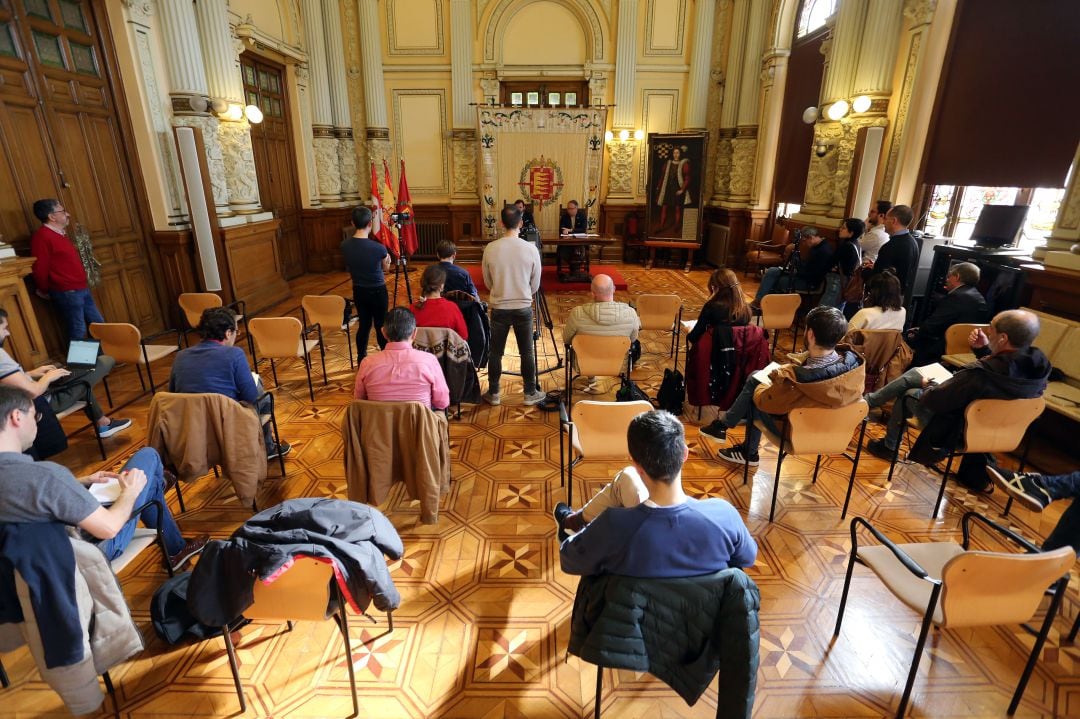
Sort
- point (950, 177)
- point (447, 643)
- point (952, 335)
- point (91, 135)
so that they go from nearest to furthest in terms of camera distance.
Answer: point (447, 643)
point (952, 335)
point (91, 135)
point (950, 177)

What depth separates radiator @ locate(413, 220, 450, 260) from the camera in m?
10.9

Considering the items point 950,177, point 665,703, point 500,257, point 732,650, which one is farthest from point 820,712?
point 950,177

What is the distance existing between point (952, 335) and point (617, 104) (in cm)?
801

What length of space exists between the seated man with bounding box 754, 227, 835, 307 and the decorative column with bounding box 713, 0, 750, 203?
480cm

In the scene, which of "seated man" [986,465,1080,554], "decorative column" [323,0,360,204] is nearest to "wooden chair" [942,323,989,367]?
"seated man" [986,465,1080,554]

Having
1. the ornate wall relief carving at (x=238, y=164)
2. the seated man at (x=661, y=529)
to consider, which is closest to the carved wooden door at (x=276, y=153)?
the ornate wall relief carving at (x=238, y=164)

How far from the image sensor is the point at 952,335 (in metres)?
3.83

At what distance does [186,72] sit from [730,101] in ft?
28.6

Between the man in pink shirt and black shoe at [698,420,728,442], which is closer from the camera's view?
the man in pink shirt

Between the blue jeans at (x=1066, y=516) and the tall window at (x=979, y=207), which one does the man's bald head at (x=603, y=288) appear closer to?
the blue jeans at (x=1066, y=516)

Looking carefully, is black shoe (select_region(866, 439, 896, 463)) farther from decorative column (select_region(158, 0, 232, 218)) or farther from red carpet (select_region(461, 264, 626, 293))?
decorative column (select_region(158, 0, 232, 218))

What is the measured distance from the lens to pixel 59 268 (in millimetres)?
4352

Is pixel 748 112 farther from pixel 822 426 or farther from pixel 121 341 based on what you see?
pixel 121 341

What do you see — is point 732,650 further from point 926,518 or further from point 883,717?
point 926,518
